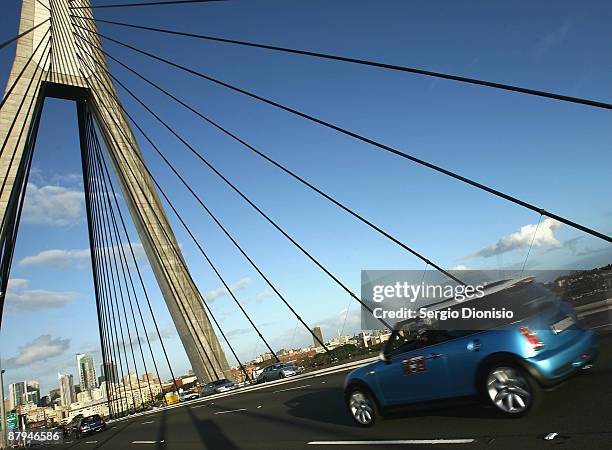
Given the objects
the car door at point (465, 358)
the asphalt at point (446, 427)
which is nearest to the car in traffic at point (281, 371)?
the asphalt at point (446, 427)

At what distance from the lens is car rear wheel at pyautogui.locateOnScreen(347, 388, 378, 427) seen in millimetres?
7035

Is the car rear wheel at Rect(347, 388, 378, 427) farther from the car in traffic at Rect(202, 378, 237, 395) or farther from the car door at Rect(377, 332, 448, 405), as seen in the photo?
the car in traffic at Rect(202, 378, 237, 395)

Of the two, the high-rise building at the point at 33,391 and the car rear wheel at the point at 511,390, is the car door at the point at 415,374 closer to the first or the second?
the car rear wheel at the point at 511,390

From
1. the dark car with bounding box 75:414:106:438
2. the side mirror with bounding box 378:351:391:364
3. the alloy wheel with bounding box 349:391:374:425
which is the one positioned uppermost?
the side mirror with bounding box 378:351:391:364

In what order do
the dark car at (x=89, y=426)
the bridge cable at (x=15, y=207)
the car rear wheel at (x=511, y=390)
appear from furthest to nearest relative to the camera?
the dark car at (x=89, y=426), the bridge cable at (x=15, y=207), the car rear wheel at (x=511, y=390)

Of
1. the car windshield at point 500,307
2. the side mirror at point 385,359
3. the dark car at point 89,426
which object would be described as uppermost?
the car windshield at point 500,307

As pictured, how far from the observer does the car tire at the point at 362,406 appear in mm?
7031

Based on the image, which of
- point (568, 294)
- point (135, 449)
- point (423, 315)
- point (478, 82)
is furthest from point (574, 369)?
point (135, 449)

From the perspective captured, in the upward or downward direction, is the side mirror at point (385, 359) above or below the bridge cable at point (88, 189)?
below

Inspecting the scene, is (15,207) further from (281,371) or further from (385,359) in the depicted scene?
(281,371)

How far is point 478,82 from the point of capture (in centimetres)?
762

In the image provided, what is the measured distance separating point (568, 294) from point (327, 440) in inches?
324

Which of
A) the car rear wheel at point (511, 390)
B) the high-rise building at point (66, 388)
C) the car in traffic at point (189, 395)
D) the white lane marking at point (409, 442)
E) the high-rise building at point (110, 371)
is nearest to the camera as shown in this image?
the white lane marking at point (409, 442)

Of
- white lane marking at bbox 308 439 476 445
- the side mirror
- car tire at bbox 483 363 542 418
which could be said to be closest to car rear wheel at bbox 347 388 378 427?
the side mirror
